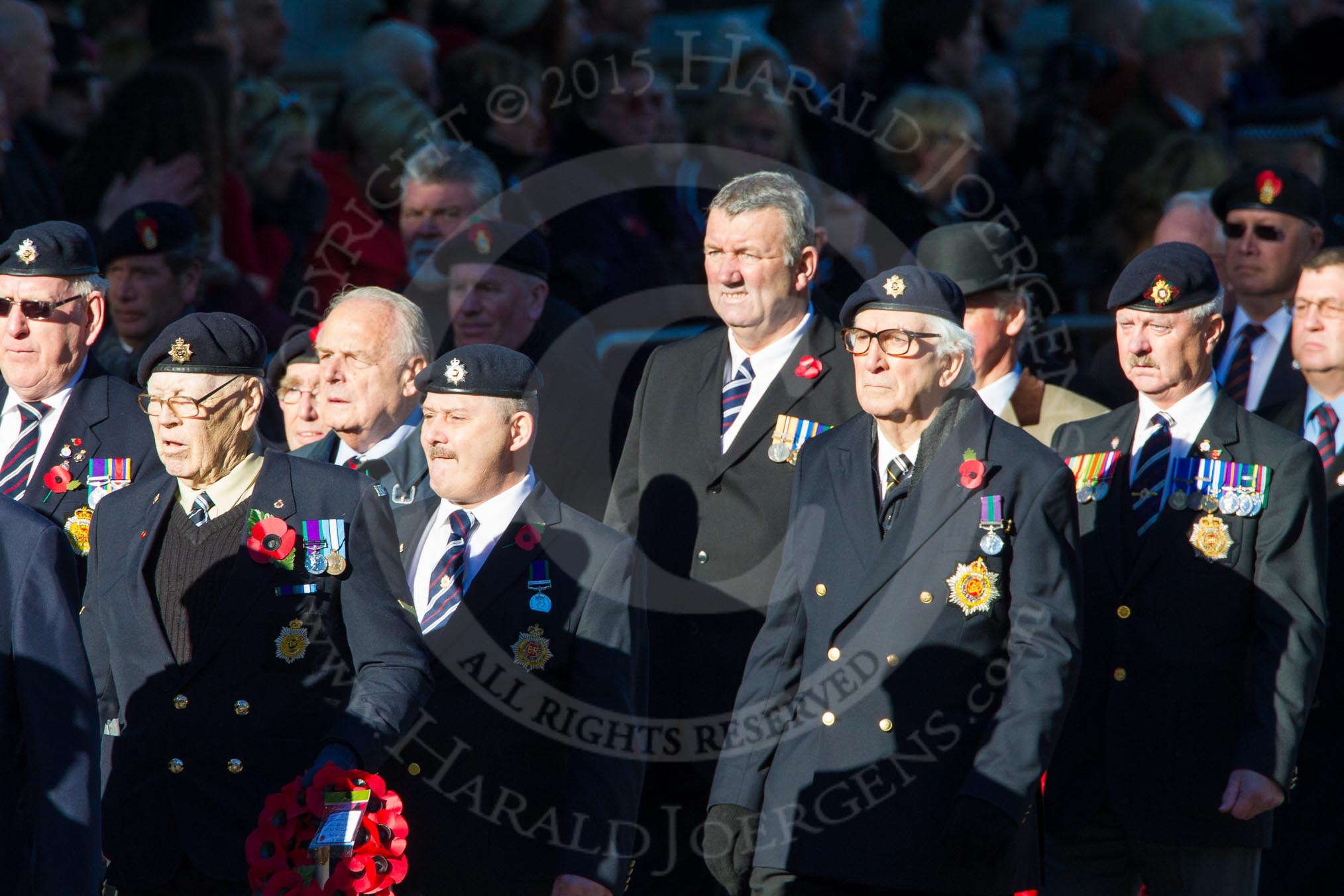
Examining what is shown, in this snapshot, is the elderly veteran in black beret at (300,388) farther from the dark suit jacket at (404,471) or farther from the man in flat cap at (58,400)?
the man in flat cap at (58,400)

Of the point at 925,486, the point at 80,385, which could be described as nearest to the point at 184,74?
the point at 80,385

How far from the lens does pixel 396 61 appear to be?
9148 millimetres

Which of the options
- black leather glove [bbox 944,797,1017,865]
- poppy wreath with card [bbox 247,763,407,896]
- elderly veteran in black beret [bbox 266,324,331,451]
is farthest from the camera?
elderly veteran in black beret [bbox 266,324,331,451]

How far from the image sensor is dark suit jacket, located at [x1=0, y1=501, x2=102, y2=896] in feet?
11.9

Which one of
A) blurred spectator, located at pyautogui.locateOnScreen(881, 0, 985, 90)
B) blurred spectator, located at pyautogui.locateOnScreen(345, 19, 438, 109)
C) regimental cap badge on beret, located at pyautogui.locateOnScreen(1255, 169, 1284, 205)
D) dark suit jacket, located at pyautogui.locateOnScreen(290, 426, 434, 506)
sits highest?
blurred spectator, located at pyautogui.locateOnScreen(881, 0, 985, 90)

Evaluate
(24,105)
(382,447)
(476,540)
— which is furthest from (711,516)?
(24,105)

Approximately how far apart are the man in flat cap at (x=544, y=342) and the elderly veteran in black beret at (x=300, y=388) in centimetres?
54

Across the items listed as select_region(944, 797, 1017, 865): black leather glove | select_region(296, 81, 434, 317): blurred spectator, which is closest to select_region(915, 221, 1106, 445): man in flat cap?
select_region(944, 797, 1017, 865): black leather glove

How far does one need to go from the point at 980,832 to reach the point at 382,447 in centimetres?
242

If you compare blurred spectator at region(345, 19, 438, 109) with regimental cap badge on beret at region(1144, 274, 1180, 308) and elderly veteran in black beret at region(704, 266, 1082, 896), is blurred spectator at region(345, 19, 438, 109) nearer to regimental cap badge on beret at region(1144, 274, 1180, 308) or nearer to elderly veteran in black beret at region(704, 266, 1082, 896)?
regimental cap badge on beret at region(1144, 274, 1180, 308)

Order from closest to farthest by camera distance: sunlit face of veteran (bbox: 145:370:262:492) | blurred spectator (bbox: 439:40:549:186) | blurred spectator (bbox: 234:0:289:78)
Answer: sunlit face of veteran (bbox: 145:370:262:492) < blurred spectator (bbox: 439:40:549:186) < blurred spectator (bbox: 234:0:289:78)

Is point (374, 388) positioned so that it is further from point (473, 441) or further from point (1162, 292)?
point (1162, 292)

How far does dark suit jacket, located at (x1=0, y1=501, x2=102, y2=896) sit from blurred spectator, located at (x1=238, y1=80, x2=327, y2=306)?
4841 mm

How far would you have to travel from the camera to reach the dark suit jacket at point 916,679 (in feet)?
14.4
